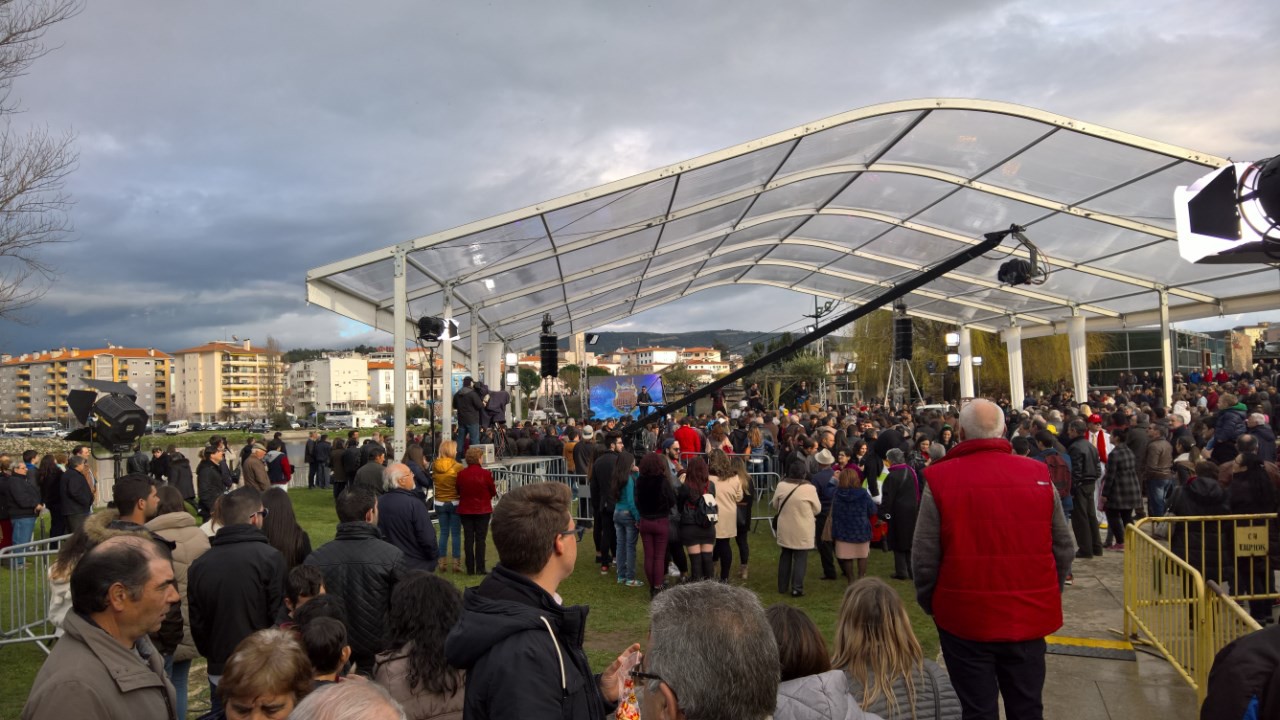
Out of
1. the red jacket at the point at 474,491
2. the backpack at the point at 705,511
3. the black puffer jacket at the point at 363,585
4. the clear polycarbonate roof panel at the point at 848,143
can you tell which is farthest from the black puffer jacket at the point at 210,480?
the clear polycarbonate roof panel at the point at 848,143

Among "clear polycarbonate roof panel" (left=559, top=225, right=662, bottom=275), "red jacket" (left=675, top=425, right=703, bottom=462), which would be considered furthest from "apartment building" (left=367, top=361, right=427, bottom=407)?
"red jacket" (left=675, top=425, right=703, bottom=462)

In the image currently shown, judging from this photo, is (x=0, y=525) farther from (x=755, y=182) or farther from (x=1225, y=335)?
(x=1225, y=335)

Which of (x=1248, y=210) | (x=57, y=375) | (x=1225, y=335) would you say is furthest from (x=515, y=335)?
(x=57, y=375)

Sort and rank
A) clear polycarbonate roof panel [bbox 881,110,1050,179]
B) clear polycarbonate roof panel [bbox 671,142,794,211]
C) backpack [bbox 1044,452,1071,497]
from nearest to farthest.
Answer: backpack [bbox 1044,452,1071,497] → clear polycarbonate roof panel [bbox 881,110,1050,179] → clear polycarbonate roof panel [bbox 671,142,794,211]

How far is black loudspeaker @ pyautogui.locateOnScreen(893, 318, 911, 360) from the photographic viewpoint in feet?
57.9

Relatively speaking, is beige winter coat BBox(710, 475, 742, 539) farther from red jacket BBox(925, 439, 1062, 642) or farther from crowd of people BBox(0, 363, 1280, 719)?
red jacket BBox(925, 439, 1062, 642)

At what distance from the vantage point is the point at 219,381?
135 m

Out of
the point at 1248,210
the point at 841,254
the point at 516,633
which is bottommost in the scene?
the point at 516,633

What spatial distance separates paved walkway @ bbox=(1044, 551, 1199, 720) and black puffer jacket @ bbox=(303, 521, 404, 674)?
4.10 m

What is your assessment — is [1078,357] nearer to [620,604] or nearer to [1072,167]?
[1072,167]

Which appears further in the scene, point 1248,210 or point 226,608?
point 226,608

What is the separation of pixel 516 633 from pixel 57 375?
169 meters

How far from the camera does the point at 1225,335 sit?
81562mm

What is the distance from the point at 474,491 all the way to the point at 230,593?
5.05 m
